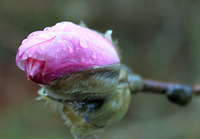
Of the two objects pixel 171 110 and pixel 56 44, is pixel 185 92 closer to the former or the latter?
pixel 56 44

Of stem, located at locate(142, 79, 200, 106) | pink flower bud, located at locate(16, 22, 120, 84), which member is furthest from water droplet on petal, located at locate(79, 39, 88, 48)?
stem, located at locate(142, 79, 200, 106)

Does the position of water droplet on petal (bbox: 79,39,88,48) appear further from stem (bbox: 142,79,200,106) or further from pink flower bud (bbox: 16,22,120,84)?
stem (bbox: 142,79,200,106)

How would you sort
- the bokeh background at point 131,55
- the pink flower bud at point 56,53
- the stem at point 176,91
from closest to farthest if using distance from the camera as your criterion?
the pink flower bud at point 56,53 < the stem at point 176,91 < the bokeh background at point 131,55

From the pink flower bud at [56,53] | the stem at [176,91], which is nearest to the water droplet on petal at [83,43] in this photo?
the pink flower bud at [56,53]

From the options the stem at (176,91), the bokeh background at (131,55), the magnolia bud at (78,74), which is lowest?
the bokeh background at (131,55)

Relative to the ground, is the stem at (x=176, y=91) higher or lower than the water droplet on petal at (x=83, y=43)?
lower

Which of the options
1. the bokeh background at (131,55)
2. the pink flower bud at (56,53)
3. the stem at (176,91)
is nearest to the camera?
the pink flower bud at (56,53)

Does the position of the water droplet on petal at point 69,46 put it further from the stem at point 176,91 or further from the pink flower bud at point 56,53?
the stem at point 176,91
